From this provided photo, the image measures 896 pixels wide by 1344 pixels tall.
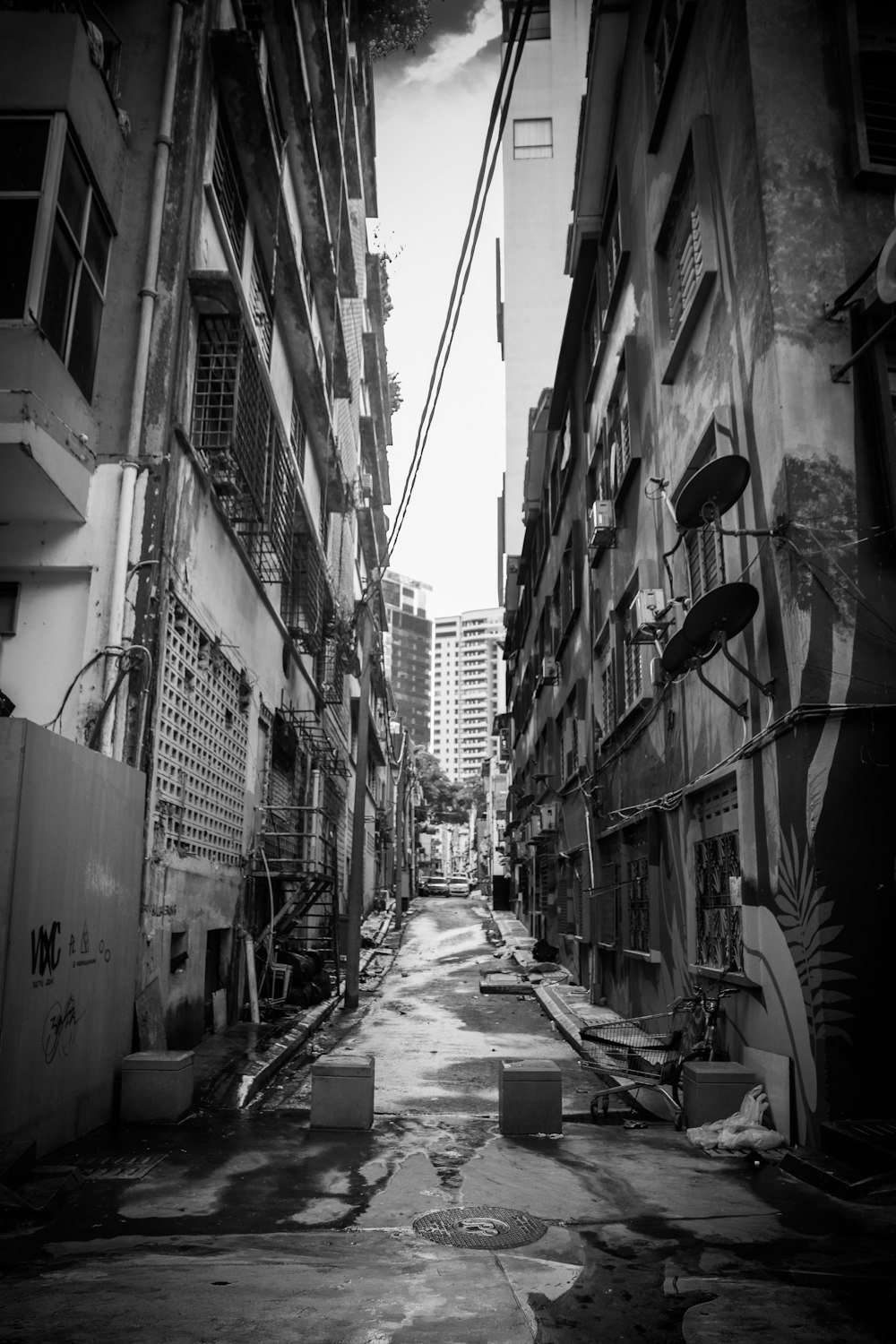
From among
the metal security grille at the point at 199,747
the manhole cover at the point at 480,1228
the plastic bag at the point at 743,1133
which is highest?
the metal security grille at the point at 199,747

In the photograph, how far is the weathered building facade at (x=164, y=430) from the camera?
29.1 feet

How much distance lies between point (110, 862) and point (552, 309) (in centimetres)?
4525

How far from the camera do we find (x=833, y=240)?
808 cm

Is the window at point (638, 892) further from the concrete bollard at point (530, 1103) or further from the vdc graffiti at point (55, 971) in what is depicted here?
the vdc graffiti at point (55, 971)

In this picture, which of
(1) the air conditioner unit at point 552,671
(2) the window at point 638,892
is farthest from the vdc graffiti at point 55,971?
(1) the air conditioner unit at point 552,671

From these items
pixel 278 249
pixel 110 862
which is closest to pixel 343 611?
pixel 278 249

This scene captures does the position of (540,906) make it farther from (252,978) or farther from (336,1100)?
(336,1100)

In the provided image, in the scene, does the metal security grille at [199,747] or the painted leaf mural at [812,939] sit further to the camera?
the metal security grille at [199,747]

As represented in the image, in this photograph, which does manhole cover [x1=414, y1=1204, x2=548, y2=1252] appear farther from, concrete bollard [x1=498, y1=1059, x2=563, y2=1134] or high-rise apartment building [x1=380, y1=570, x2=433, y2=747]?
high-rise apartment building [x1=380, y1=570, x2=433, y2=747]

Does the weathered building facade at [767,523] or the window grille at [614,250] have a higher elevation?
the window grille at [614,250]

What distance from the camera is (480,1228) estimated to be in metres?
5.57

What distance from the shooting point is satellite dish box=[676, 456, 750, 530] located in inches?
315

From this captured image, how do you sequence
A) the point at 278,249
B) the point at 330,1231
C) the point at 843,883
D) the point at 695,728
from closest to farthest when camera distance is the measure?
the point at 330,1231 → the point at 843,883 → the point at 695,728 → the point at 278,249
